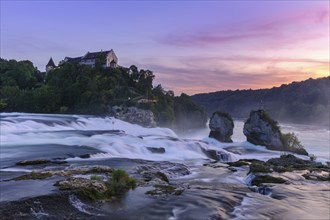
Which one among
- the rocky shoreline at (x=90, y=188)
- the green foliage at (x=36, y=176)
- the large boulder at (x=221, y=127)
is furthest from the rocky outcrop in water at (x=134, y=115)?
the green foliage at (x=36, y=176)

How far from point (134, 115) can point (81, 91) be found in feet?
53.2

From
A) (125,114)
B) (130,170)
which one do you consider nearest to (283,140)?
(125,114)

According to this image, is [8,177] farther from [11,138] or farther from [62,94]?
[62,94]

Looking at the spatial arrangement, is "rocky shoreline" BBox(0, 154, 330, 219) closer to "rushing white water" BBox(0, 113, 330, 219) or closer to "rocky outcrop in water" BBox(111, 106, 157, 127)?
"rushing white water" BBox(0, 113, 330, 219)

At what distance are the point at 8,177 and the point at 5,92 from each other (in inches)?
2902

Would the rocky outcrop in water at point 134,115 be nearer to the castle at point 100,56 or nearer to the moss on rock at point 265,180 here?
the castle at point 100,56

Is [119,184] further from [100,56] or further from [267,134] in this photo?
[100,56]

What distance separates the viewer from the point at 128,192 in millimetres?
15172

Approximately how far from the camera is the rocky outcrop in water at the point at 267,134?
187 feet

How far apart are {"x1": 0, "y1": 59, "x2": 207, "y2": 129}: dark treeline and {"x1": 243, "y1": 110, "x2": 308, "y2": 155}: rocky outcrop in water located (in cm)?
3021

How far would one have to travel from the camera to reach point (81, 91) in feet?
279

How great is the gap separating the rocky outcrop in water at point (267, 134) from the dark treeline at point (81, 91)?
30211mm

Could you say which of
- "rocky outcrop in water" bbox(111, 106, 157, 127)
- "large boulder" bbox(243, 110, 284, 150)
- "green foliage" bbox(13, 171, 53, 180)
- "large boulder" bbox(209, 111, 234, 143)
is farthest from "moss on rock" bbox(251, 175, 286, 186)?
"rocky outcrop in water" bbox(111, 106, 157, 127)

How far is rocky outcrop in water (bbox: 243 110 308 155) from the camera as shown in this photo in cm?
5699
